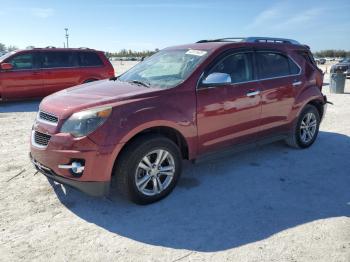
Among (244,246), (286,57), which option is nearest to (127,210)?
(244,246)

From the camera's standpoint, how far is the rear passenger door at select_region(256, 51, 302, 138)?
505cm

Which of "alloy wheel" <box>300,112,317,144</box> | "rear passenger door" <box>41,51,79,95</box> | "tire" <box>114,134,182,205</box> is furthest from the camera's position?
"rear passenger door" <box>41,51,79,95</box>

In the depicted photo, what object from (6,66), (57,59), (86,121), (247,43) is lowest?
(86,121)

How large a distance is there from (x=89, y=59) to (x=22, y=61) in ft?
6.91

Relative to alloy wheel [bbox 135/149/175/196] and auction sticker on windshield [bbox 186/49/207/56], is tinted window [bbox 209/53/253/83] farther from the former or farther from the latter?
alloy wheel [bbox 135/149/175/196]

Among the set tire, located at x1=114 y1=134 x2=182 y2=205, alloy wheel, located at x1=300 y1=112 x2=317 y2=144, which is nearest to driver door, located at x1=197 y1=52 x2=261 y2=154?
tire, located at x1=114 y1=134 x2=182 y2=205

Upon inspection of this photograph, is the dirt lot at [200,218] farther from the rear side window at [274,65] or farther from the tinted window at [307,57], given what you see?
the tinted window at [307,57]

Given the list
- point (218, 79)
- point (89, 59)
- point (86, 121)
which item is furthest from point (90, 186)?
point (89, 59)

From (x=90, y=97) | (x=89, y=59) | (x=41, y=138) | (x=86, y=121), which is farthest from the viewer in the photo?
(x=89, y=59)

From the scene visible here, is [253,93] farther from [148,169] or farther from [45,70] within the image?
[45,70]

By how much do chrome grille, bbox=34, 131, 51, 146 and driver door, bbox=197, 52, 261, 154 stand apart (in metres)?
1.75

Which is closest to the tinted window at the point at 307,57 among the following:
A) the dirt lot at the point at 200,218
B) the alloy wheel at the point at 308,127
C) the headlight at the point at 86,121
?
the alloy wheel at the point at 308,127

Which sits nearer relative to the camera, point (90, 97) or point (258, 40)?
point (90, 97)

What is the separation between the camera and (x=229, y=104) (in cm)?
450
